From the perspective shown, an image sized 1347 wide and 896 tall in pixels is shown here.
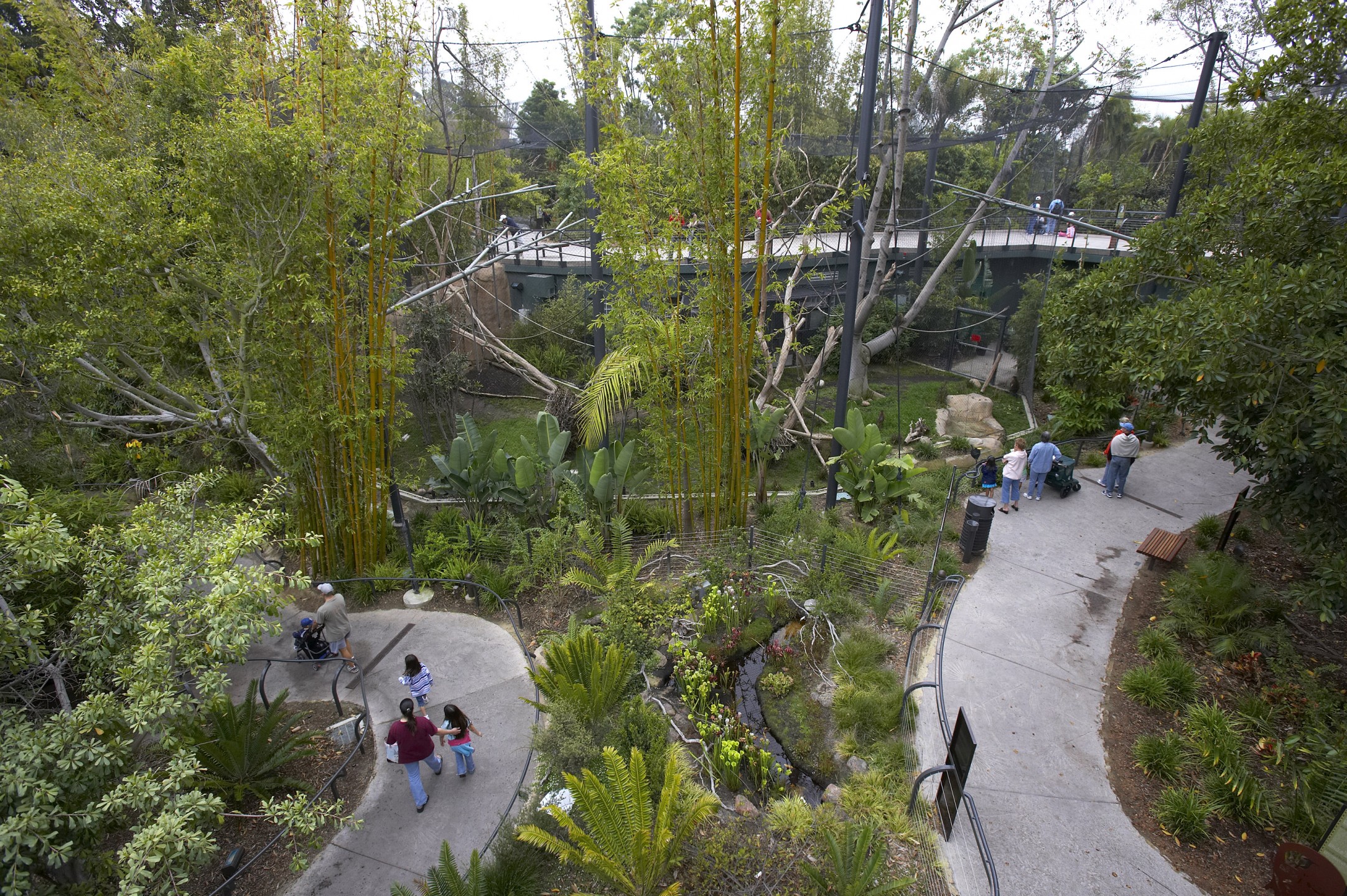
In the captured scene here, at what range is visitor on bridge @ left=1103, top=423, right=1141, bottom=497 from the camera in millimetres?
8570

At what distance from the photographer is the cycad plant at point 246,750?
489 centimetres

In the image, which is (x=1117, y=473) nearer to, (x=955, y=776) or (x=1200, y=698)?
(x=1200, y=698)

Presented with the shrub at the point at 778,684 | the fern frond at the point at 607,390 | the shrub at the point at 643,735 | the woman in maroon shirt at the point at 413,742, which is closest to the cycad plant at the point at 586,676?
the shrub at the point at 643,735

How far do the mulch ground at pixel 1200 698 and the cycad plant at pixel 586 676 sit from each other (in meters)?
3.89

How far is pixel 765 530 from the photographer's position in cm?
804

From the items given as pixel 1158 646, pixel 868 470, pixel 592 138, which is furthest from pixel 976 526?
pixel 592 138

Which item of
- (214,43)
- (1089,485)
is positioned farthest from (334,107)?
(1089,485)

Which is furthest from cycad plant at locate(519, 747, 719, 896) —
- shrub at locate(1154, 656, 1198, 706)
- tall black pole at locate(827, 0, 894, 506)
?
tall black pole at locate(827, 0, 894, 506)

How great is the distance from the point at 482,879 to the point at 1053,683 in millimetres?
4993

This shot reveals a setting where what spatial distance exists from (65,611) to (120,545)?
0.62 m

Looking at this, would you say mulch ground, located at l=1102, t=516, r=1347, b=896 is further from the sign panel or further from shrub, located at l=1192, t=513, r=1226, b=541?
the sign panel

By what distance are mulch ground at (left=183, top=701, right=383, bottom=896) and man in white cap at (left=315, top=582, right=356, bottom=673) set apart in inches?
21.4

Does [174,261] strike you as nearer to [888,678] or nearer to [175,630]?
[175,630]

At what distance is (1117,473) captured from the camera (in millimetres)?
8891
